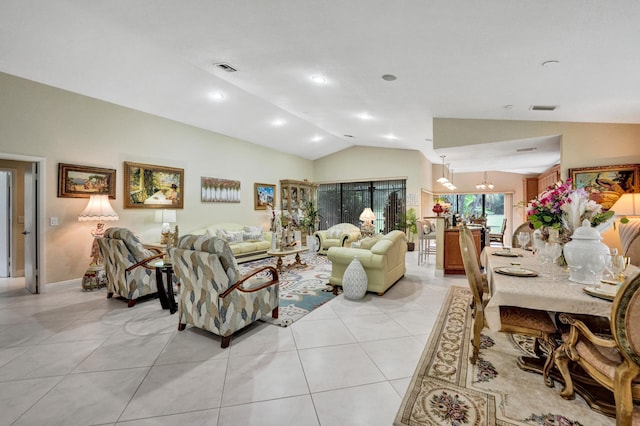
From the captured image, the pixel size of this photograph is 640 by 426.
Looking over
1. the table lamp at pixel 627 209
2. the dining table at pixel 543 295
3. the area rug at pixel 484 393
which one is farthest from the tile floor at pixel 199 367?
the table lamp at pixel 627 209

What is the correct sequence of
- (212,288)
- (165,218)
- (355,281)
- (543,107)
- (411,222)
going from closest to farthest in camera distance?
(212,288)
(355,281)
(543,107)
(165,218)
(411,222)

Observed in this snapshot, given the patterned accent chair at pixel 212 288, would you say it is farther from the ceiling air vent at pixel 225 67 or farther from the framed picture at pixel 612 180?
the framed picture at pixel 612 180

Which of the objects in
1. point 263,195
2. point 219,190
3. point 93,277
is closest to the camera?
point 93,277

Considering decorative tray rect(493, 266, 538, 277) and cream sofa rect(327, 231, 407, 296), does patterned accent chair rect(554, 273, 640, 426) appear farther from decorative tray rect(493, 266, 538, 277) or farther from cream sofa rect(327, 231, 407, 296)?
cream sofa rect(327, 231, 407, 296)

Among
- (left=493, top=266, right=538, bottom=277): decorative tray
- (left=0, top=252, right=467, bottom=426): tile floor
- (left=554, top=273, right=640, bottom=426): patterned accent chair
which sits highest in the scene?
(left=493, top=266, right=538, bottom=277): decorative tray

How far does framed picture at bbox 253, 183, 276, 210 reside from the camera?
795 cm

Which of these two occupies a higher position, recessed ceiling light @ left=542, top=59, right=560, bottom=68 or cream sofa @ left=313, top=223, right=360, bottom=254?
recessed ceiling light @ left=542, top=59, right=560, bottom=68

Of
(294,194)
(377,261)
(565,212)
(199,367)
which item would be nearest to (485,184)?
(294,194)

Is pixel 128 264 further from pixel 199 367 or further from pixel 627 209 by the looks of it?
pixel 627 209

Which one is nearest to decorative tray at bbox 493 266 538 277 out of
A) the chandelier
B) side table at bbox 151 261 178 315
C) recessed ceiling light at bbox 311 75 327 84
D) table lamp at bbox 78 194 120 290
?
recessed ceiling light at bbox 311 75 327 84

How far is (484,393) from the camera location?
196cm

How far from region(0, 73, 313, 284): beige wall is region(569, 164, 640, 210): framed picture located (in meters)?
7.10

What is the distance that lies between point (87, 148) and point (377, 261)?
5.05 m

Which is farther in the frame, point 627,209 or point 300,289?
point 300,289
